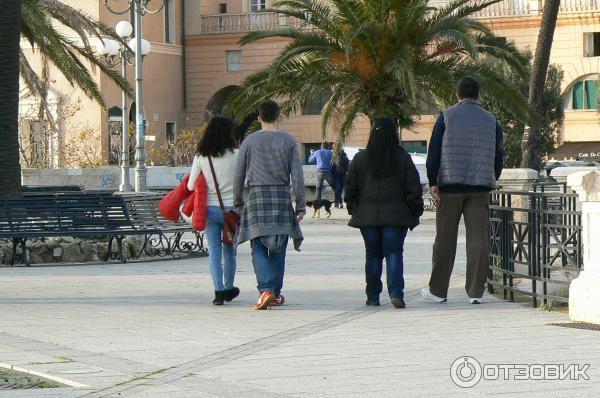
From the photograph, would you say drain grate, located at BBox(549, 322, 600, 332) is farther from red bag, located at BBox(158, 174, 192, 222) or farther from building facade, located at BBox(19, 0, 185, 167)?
building facade, located at BBox(19, 0, 185, 167)

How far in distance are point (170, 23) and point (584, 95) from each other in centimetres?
1710

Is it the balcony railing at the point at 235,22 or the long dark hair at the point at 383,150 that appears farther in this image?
the balcony railing at the point at 235,22

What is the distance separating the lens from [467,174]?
12430mm

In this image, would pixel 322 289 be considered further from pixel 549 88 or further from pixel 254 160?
pixel 549 88

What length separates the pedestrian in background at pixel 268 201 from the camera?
12.5 m

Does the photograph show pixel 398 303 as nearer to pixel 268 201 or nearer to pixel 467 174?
pixel 467 174

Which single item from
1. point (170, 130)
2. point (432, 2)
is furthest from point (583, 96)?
point (170, 130)

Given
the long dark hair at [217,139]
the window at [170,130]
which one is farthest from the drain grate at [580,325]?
the window at [170,130]

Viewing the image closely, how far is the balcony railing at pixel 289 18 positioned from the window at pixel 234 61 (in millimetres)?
981

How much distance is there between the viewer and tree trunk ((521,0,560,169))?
84.0 feet

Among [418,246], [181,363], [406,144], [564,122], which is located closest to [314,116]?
[406,144]

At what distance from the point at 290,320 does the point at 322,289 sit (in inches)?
113

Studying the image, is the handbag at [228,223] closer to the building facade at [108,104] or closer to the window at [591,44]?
the building facade at [108,104]

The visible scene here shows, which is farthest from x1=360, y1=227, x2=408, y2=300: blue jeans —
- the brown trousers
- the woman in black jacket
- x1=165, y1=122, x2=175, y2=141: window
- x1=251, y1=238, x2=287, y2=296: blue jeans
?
x1=165, y1=122, x2=175, y2=141: window
